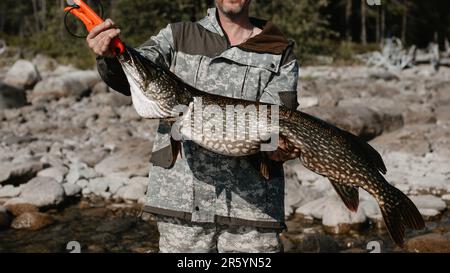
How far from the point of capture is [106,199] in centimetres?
801

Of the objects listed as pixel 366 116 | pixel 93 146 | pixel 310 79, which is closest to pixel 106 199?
pixel 93 146

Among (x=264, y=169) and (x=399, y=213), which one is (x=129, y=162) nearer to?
(x=264, y=169)

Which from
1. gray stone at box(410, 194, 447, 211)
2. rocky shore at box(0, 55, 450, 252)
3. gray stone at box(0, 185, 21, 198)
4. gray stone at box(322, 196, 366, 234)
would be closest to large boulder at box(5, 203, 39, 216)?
rocky shore at box(0, 55, 450, 252)

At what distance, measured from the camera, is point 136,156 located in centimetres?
897

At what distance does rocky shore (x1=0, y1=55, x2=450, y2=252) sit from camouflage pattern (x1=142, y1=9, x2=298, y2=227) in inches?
120

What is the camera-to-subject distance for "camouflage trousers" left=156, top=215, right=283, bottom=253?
3422 millimetres

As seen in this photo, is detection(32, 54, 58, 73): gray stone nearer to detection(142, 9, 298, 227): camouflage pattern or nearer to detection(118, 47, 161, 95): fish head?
detection(142, 9, 298, 227): camouflage pattern

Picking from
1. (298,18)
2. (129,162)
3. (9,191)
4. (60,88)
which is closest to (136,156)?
(129,162)

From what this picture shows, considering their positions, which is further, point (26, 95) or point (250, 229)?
point (26, 95)

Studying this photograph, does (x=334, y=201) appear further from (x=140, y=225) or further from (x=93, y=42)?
(x=93, y=42)

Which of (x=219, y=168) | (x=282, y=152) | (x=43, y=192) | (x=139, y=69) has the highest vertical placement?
(x=139, y=69)

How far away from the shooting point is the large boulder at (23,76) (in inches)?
604

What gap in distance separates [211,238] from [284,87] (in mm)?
1118

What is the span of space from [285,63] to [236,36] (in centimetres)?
40
